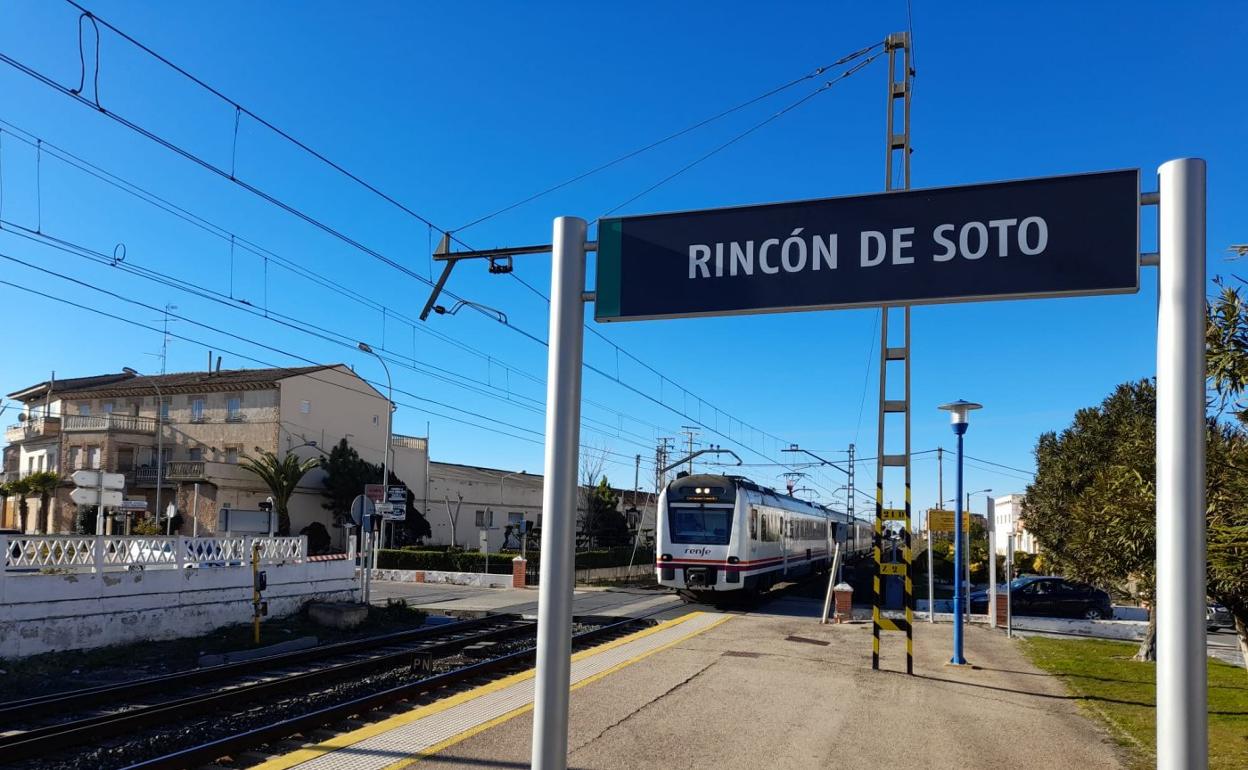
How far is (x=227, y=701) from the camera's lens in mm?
10125

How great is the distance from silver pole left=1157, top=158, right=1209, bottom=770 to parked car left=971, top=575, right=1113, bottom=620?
2226 cm

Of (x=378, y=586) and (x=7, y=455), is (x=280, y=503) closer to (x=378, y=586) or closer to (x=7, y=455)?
(x=378, y=586)

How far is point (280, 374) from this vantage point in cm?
4588

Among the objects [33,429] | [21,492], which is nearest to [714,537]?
[21,492]

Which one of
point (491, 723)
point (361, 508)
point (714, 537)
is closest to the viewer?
point (491, 723)

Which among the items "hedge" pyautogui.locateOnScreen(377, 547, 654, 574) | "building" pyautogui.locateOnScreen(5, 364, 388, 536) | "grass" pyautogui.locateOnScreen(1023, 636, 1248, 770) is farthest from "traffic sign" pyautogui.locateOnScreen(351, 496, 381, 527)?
"building" pyautogui.locateOnScreen(5, 364, 388, 536)

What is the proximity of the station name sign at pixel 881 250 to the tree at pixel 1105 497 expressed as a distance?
2.76m

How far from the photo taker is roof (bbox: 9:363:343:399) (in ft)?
149

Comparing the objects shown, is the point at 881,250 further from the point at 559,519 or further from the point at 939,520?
the point at 939,520

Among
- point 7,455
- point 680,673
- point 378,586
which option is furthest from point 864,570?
point 7,455

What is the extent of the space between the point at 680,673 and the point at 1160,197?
9.31m

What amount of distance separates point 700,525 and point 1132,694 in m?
12.6

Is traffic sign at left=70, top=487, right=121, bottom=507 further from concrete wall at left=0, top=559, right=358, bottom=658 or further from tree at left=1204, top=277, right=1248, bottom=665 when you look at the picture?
tree at left=1204, top=277, right=1248, bottom=665

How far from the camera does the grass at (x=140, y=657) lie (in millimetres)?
11609
